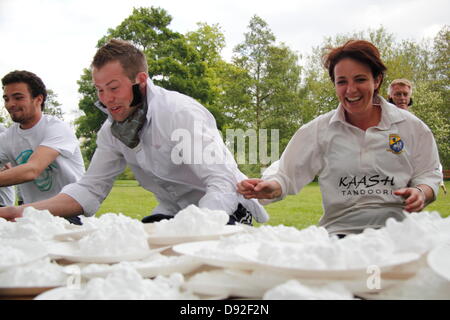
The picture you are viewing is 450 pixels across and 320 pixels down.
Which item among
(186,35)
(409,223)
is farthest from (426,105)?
(409,223)

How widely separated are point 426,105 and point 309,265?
19875 millimetres

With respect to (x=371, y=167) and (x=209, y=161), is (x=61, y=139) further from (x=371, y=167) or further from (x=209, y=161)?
(x=371, y=167)

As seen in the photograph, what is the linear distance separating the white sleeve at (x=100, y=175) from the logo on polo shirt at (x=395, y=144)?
1.35 meters

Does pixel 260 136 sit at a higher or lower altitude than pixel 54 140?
higher

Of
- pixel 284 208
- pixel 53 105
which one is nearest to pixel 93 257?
pixel 284 208

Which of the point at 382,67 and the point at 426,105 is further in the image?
the point at 426,105

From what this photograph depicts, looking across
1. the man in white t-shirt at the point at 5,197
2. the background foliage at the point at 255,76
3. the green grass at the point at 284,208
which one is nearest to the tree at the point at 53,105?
the background foliage at the point at 255,76

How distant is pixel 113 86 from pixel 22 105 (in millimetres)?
1304

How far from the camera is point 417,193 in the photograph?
1.49m

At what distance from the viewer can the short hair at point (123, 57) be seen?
82.8 inches

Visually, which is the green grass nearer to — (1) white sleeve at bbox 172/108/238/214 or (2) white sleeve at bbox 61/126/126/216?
(2) white sleeve at bbox 61/126/126/216

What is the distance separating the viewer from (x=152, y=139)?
84.7 inches

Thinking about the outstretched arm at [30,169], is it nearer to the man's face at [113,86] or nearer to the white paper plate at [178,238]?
the man's face at [113,86]

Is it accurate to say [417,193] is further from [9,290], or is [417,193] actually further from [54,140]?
[54,140]
